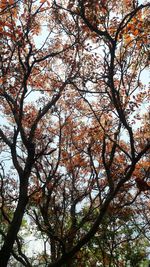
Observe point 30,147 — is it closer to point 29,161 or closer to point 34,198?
point 29,161

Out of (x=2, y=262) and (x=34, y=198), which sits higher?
(x=34, y=198)

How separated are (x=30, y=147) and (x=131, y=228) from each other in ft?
30.9

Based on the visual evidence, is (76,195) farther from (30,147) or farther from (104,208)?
(104,208)

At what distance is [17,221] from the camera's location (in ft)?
26.7

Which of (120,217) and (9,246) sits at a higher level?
(120,217)

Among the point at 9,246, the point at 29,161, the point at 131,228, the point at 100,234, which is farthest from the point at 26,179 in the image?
the point at 131,228

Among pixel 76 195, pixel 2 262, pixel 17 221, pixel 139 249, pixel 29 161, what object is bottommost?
pixel 2 262

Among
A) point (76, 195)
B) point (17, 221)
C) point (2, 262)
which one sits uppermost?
point (76, 195)

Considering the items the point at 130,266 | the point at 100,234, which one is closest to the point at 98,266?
the point at 130,266

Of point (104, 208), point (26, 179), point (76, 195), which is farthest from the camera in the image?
point (76, 195)

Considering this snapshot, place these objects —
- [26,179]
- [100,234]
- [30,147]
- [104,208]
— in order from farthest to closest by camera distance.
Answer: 1. [100,234]
2. [26,179]
3. [30,147]
4. [104,208]

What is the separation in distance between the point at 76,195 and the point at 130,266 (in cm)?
452

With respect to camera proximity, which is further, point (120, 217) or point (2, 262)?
point (120, 217)

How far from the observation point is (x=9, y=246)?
24.6 ft
